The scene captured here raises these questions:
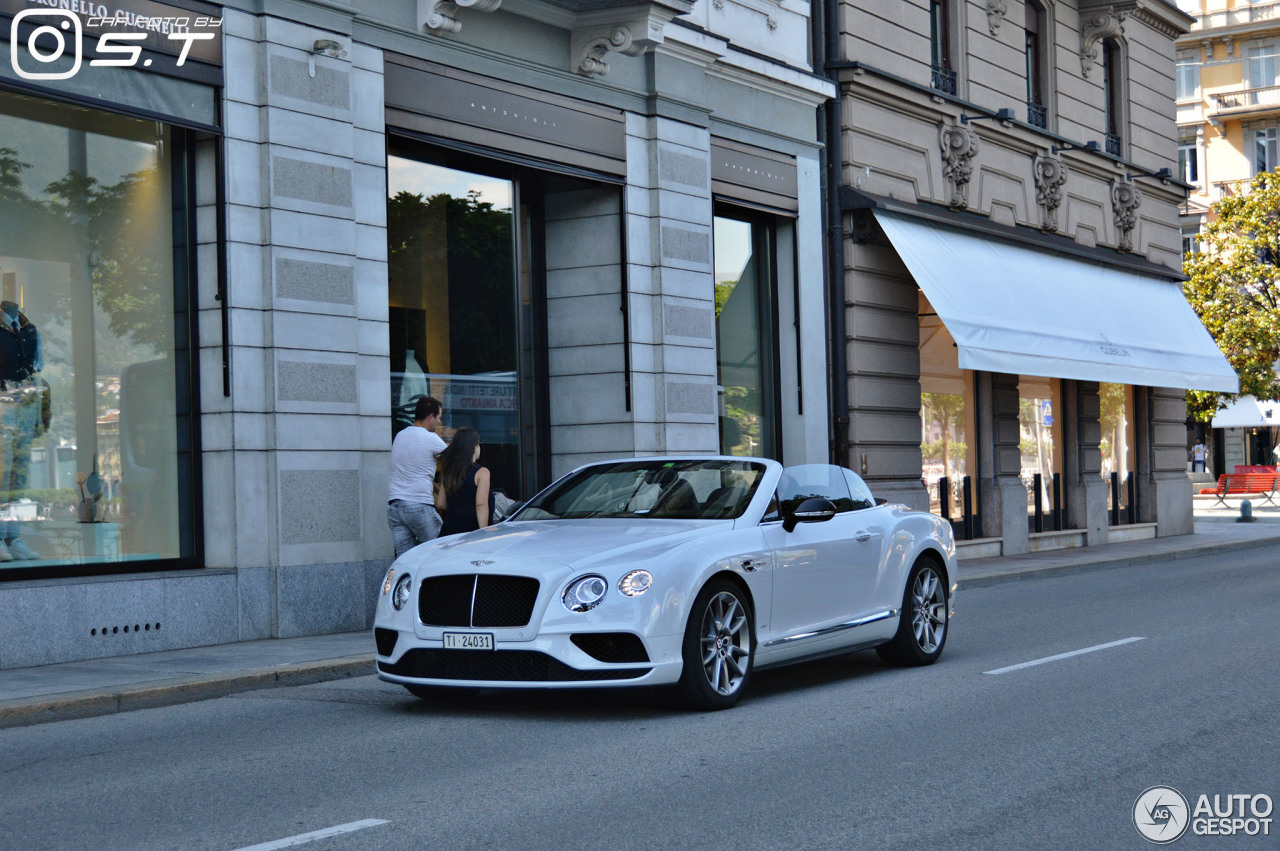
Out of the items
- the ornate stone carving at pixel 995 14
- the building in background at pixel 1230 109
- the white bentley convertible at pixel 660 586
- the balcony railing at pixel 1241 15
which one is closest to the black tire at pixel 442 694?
the white bentley convertible at pixel 660 586

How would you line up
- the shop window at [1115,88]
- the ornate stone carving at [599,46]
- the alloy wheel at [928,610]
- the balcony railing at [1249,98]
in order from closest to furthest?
the alloy wheel at [928,610]
the ornate stone carving at [599,46]
the shop window at [1115,88]
the balcony railing at [1249,98]

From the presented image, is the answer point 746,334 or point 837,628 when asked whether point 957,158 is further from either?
point 837,628

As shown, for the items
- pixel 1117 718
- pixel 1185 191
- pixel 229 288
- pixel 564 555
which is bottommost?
pixel 1117 718

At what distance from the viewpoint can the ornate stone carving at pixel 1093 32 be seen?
25.9m

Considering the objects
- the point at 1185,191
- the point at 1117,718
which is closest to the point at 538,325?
the point at 1117,718

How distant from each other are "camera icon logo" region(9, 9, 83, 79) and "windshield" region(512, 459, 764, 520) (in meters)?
5.05

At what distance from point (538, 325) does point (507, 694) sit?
841cm

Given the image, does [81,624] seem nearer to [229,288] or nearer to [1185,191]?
[229,288]

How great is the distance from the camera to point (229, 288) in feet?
39.0

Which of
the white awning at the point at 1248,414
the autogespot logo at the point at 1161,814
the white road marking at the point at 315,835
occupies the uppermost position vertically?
the white awning at the point at 1248,414

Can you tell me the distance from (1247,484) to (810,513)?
39.1m

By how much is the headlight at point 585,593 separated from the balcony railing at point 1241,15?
199 feet

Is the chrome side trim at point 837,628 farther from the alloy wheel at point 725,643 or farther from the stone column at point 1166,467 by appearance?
the stone column at point 1166,467

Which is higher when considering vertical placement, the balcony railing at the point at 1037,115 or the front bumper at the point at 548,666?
the balcony railing at the point at 1037,115
